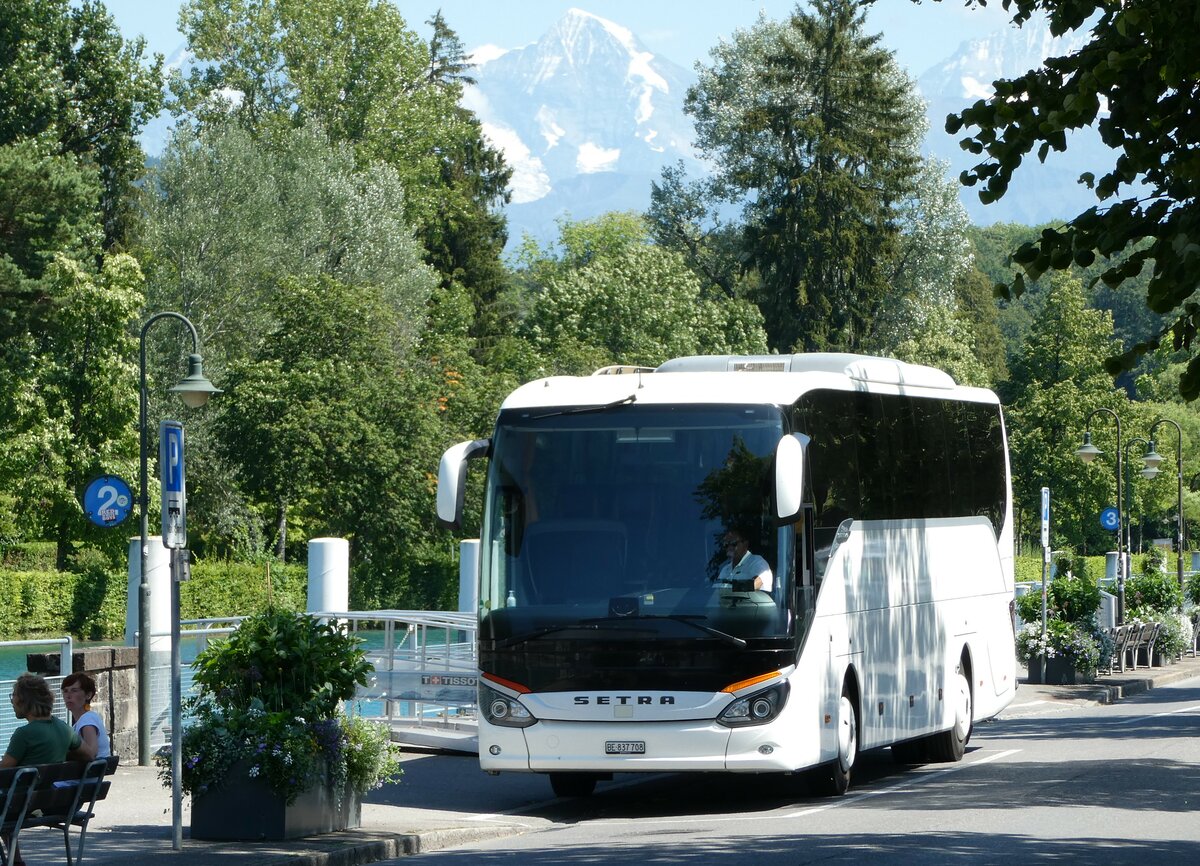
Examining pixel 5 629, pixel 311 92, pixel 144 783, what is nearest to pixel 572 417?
pixel 144 783

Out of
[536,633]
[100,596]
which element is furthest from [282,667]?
[100,596]

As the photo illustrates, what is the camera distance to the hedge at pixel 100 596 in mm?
51188

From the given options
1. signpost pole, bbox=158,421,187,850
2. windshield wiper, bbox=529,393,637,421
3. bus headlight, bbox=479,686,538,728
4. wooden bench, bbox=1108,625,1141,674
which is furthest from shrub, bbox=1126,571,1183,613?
signpost pole, bbox=158,421,187,850

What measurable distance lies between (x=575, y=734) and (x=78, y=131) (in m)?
52.0

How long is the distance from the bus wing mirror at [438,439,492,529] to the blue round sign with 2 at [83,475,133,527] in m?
8.39

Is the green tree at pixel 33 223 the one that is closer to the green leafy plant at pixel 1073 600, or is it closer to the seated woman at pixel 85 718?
the green leafy plant at pixel 1073 600

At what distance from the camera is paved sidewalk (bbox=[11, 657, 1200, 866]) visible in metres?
12.0

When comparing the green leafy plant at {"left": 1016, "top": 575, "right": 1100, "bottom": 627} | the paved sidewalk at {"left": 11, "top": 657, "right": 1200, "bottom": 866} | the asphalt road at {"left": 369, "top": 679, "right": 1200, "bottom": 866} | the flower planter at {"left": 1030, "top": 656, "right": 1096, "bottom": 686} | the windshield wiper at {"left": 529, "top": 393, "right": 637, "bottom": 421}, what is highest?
the windshield wiper at {"left": 529, "top": 393, "right": 637, "bottom": 421}

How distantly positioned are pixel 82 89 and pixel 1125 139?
56859mm

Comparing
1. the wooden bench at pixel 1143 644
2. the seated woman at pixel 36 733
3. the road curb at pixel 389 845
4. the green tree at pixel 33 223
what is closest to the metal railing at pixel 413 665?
the road curb at pixel 389 845

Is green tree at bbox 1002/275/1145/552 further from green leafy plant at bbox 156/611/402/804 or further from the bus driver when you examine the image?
green leafy plant at bbox 156/611/402/804

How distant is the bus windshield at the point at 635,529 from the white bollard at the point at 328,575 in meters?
6.90

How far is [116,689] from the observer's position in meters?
18.0

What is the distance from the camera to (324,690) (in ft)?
44.3
